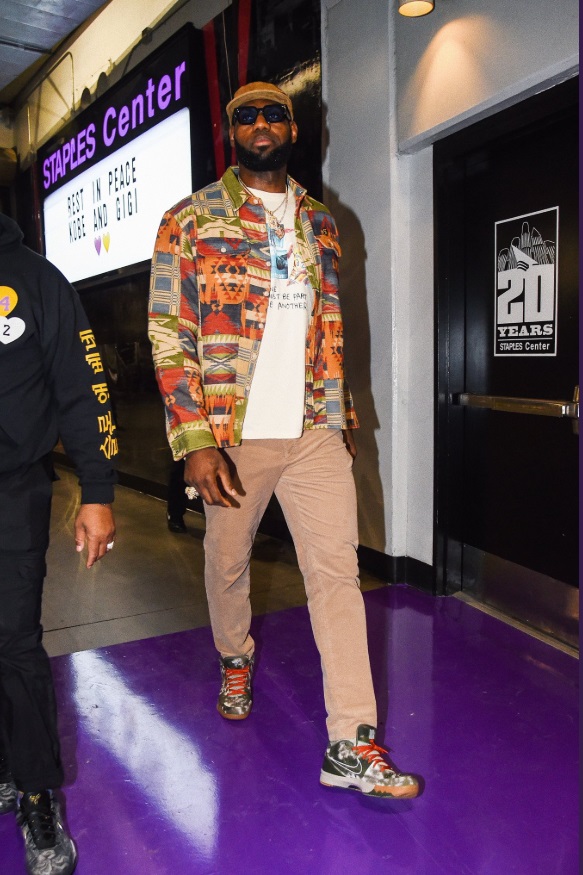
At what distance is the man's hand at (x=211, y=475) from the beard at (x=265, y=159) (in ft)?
2.75

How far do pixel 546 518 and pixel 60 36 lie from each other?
6.20 metres

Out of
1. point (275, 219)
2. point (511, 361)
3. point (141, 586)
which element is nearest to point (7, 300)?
point (275, 219)

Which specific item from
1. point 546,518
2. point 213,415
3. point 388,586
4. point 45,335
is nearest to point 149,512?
point 388,586

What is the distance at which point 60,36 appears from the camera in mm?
6859

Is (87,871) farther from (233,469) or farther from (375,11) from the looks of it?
(375,11)

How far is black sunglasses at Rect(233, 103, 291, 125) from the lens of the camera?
2215 millimetres

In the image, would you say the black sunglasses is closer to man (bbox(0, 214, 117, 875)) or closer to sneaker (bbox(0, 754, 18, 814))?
man (bbox(0, 214, 117, 875))

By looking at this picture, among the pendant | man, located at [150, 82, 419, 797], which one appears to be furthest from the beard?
the pendant

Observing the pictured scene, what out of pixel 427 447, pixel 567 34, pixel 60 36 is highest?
pixel 60 36

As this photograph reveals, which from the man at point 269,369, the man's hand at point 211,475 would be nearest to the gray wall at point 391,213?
the man at point 269,369

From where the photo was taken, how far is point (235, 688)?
A: 2.49 metres

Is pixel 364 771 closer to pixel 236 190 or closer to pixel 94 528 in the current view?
pixel 94 528

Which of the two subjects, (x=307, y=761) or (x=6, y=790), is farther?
(x=307, y=761)

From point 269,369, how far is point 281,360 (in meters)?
0.04
